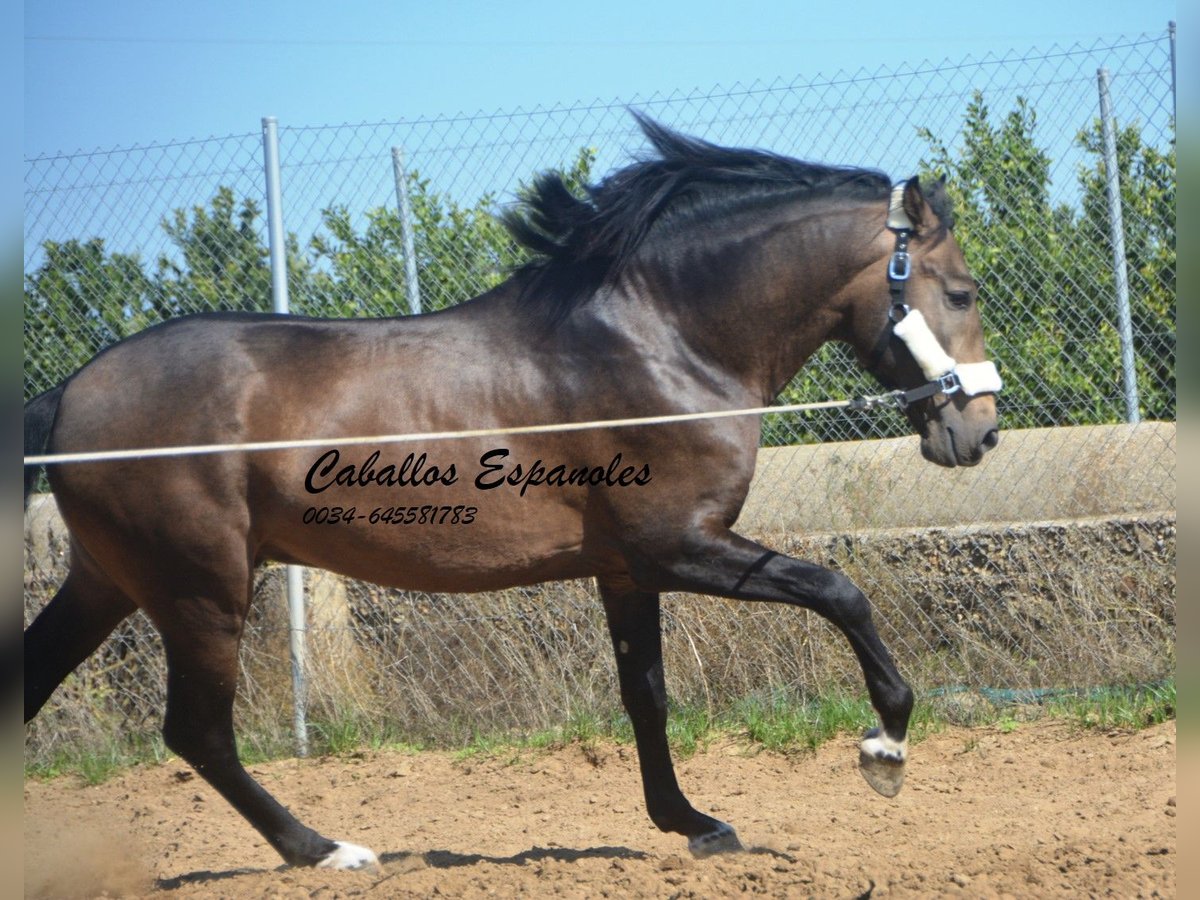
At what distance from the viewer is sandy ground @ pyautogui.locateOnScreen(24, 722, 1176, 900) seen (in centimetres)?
343

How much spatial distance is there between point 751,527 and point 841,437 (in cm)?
66

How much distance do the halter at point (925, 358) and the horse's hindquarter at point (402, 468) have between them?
1.94 ft

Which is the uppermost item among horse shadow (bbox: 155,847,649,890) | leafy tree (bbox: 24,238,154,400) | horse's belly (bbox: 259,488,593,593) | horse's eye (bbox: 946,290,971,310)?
leafy tree (bbox: 24,238,154,400)

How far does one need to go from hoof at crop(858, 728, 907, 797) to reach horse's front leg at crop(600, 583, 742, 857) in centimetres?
69

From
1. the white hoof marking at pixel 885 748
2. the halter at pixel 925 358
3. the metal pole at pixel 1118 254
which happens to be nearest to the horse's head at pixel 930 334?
the halter at pixel 925 358

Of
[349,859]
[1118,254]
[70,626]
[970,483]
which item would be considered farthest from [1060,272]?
[70,626]

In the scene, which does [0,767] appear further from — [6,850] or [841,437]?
[841,437]

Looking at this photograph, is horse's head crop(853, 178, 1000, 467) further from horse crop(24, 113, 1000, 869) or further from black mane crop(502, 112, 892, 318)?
black mane crop(502, 112, 892, 318)

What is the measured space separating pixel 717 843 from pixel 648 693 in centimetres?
54

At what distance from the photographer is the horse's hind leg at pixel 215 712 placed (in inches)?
155

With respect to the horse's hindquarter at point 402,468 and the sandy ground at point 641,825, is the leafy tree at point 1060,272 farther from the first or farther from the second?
the horse's hindquarter at point 402,468

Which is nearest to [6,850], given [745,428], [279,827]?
[279,827]

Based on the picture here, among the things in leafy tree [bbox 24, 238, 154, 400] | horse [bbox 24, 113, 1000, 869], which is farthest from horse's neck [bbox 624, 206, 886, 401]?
leafy tree [bbox 24, 238, 154, 400]

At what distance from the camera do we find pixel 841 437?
623 cm
